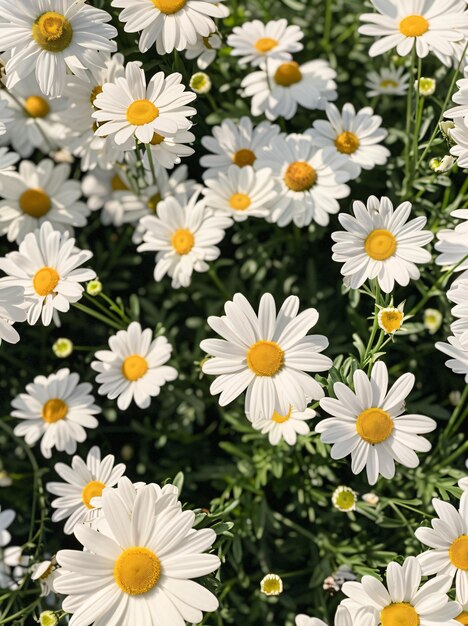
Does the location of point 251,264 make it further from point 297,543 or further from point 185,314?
point 297,543

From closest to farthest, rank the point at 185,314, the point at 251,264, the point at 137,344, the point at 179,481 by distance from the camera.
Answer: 1. the point at 179,481
2. the point at 137,344
3. the point at 251,264
4. the point at 185,314

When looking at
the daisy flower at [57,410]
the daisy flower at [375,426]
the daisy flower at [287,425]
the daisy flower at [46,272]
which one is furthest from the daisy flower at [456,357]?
the daisy flower at [57,410]

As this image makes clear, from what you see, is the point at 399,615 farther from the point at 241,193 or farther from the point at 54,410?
the point at 241,193

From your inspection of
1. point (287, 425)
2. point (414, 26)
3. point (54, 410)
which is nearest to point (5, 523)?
point (54, 410)

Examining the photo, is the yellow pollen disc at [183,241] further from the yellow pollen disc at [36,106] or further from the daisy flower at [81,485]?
the yellow pollen disc at [36,106]

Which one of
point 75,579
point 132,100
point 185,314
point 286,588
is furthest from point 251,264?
point 75,579
